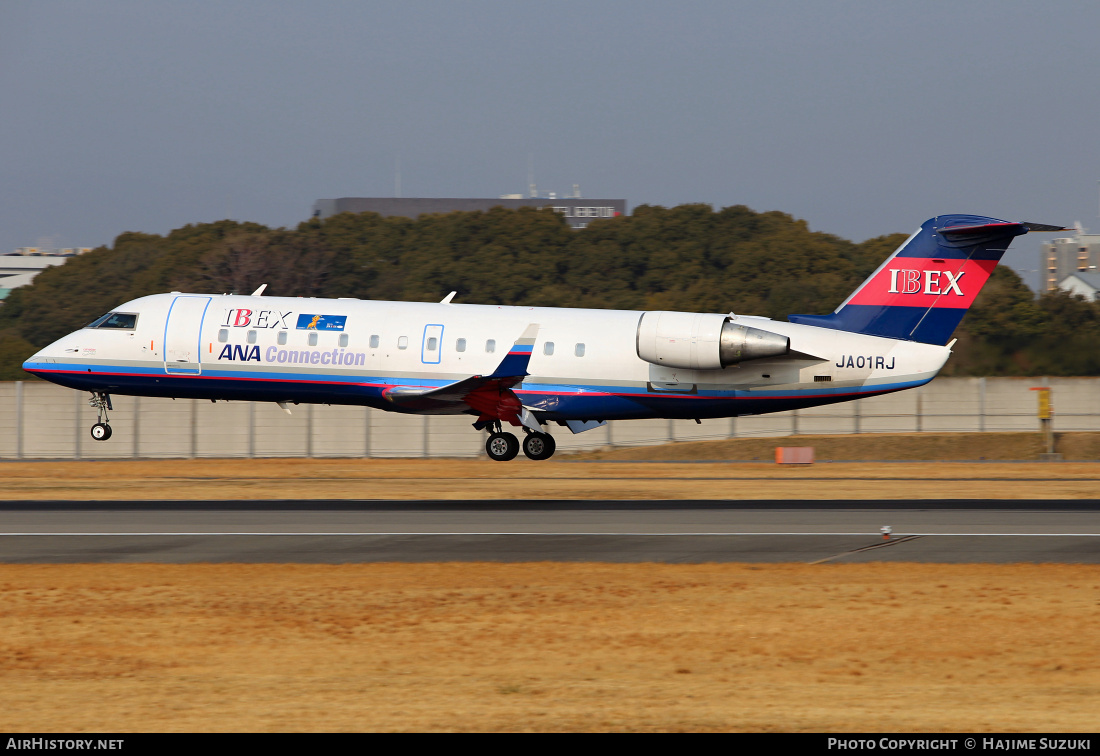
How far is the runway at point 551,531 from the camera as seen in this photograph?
16.2 m

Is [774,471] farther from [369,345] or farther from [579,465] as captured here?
[369,345]

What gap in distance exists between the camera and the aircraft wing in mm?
26172

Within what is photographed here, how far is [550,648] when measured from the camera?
11.0 metres

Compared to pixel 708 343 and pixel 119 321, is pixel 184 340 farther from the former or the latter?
pixel 708 343

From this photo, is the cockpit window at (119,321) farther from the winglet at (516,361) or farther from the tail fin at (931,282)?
the tail fin at (931,282)

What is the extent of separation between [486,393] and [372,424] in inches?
651

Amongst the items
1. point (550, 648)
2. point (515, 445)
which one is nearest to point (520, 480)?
point (515, 445)

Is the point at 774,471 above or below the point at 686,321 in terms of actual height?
below

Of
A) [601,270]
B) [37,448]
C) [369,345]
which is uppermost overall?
[601,270]
